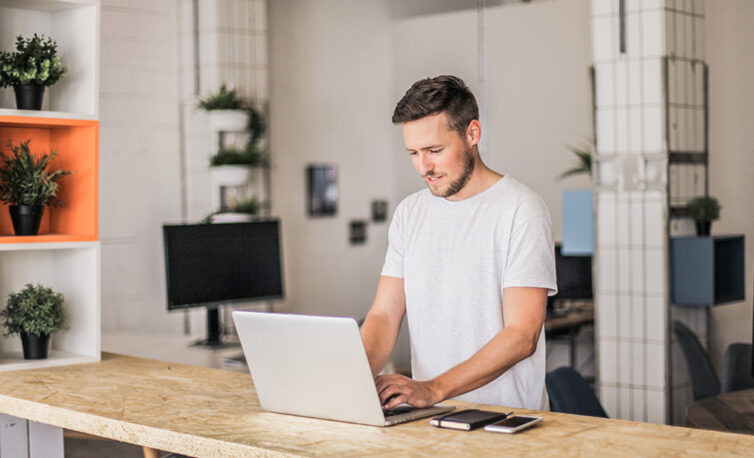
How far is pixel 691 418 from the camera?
2941 millimetres

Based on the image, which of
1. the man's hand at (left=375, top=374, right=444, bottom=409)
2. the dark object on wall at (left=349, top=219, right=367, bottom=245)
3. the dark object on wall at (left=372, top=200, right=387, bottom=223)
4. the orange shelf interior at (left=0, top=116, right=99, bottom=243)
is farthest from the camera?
the dark object on wall at (left=372, top=200, right=387, bottom=223)

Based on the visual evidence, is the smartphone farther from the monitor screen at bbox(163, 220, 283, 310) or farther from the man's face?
the monitor screen at bbox(163, 220, 283, 310)

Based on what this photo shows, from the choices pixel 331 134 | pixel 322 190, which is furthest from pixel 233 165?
pixel 331 134

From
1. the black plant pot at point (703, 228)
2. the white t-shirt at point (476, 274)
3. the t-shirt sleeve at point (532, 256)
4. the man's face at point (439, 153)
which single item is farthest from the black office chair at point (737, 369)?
the man's face at point (439, 153)

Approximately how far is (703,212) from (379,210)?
10.8 ft

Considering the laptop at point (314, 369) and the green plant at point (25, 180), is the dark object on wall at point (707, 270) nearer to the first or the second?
the laptop at point (314, 369)

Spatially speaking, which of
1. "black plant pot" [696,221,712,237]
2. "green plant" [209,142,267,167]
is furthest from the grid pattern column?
"green plant" [209,142,267,167]

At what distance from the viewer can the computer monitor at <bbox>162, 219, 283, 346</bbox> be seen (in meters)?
4.38

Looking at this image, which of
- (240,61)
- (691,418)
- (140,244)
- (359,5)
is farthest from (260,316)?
(359,5)

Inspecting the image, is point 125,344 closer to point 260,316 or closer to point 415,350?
point 415,350

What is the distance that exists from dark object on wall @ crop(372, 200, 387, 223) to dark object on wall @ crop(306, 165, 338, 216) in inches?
15.8

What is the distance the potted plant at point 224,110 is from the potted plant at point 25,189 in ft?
8.96

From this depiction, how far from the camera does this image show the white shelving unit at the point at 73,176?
281cm

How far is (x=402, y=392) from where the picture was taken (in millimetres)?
1901
